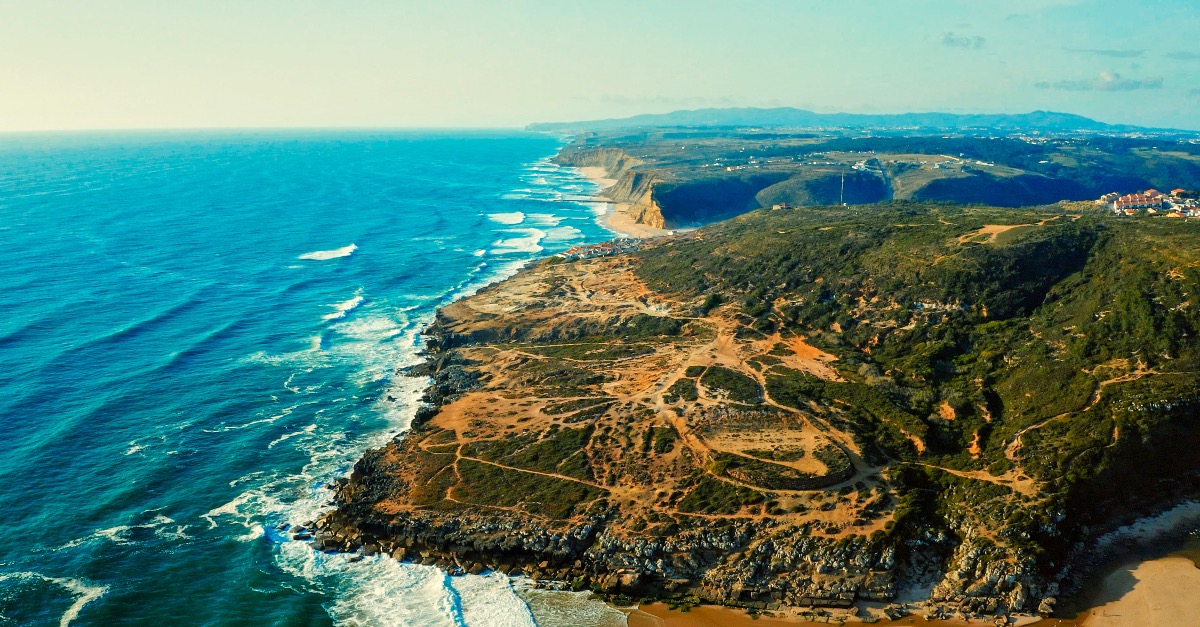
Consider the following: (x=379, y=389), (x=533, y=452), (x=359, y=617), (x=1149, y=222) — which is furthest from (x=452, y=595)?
(x=1149, y=222)

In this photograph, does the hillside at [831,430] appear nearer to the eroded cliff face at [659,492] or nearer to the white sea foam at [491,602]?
the eroded cliff face at [659,492]

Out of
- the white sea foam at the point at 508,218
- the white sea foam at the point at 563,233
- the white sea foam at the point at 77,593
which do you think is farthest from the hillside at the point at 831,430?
the white sea foam at the point at 508,218

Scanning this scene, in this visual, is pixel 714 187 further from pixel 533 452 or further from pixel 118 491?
pixel 118 491

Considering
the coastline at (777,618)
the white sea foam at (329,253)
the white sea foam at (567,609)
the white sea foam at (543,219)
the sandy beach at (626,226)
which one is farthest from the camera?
the white sea foam at (543,219)

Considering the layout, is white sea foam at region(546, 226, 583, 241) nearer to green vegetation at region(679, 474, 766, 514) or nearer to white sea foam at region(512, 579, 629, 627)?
green vegetation at region(679, 474, 766, 514)

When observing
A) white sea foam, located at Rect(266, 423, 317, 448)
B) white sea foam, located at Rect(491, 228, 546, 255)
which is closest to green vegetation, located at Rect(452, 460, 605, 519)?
white sea foam, located at Rect(266, 423, 317, 448)
